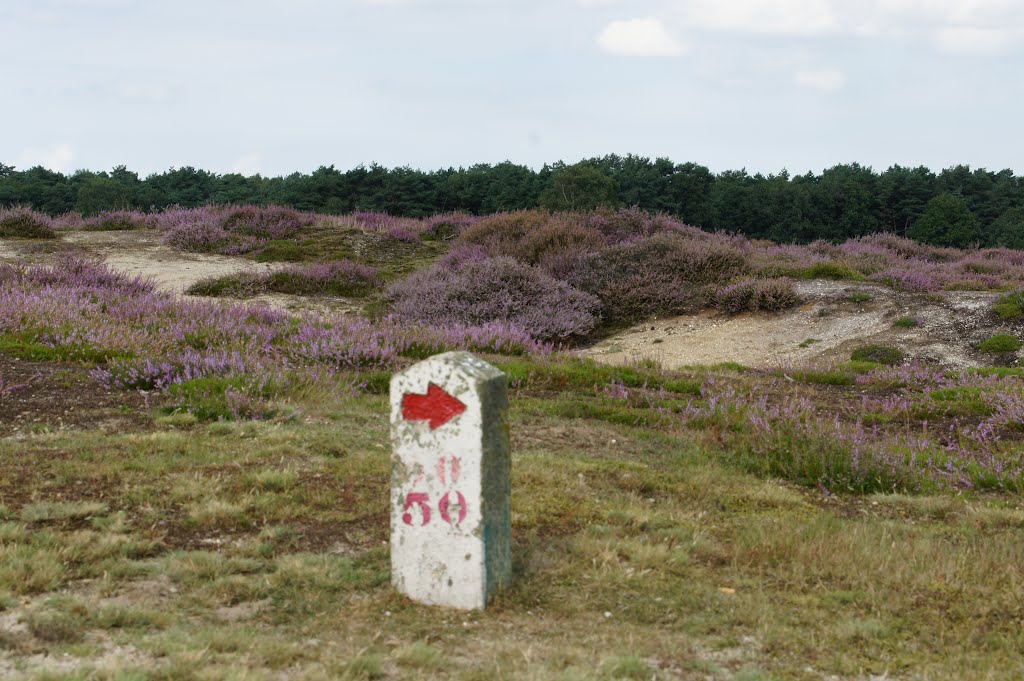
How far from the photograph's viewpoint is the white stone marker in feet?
14.9

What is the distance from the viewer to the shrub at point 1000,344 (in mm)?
15156

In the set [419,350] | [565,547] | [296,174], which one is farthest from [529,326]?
[296,174]

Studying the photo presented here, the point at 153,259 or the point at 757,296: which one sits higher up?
the point at 153,259

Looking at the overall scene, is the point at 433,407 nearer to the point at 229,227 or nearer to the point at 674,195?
the point at 229,227

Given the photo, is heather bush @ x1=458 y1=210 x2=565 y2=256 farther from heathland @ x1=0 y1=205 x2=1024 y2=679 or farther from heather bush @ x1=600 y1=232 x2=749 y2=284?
heathland @ x1=0 y1=205 x2=1024 y2=679

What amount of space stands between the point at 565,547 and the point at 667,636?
113cm

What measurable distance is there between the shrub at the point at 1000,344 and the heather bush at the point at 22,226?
21.5m

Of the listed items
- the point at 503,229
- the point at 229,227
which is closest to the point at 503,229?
the point at 503,229

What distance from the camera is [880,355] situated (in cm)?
1504

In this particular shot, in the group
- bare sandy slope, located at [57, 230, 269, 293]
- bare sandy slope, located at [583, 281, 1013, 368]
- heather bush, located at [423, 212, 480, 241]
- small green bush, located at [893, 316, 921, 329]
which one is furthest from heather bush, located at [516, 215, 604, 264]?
small green bush, located at [893, 316, 921, 329]

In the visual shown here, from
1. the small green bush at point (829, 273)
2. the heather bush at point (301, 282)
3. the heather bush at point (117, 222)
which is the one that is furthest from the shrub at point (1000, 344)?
the heather bush at point (117, 222)

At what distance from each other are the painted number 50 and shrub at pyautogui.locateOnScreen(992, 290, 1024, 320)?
14.6 m

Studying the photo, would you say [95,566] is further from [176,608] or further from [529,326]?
[529,326]

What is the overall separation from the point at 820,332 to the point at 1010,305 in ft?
10.6
